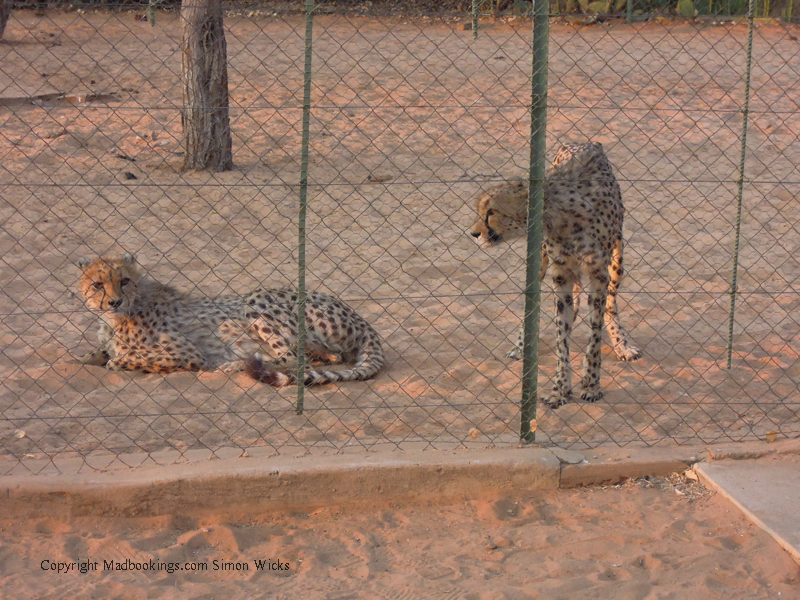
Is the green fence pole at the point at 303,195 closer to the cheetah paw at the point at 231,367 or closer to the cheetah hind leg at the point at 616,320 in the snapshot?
the cheetah paw at the point at 231,367

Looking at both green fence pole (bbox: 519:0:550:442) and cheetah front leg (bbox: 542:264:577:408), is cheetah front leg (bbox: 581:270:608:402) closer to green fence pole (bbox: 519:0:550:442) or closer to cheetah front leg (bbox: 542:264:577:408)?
cheetah front leg (bbox: 542:264:577:408)

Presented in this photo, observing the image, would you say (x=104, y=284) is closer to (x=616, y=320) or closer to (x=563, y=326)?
(x=563, y=326)

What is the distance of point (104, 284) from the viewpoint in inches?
187

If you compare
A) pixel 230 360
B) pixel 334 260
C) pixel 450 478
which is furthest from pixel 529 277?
pixel 334 260

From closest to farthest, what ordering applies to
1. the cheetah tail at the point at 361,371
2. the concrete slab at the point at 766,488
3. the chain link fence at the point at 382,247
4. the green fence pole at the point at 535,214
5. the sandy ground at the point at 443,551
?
1. the sandy ground at the point at 443,551
2. the concrete slab at the point at 766,488
3. the green fence pole at the point at 535,214
4. the chain link fence at the point at 382,247
5. the cheetah tail at the point at 361,371

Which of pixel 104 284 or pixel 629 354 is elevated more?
pixel 104 284

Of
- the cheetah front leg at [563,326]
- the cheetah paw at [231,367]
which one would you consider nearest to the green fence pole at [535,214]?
the cheetah front leg at [563,326]

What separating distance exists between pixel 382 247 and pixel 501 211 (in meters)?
2.04

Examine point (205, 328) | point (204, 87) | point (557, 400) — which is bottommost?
point (557, 400)

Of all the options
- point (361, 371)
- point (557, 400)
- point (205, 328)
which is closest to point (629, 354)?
point (557, 400)

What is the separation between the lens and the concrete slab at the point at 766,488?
3342mm

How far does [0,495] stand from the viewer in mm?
3438

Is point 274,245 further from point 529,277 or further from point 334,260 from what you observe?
point 529,277

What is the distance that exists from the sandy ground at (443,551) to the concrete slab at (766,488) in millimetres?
44
